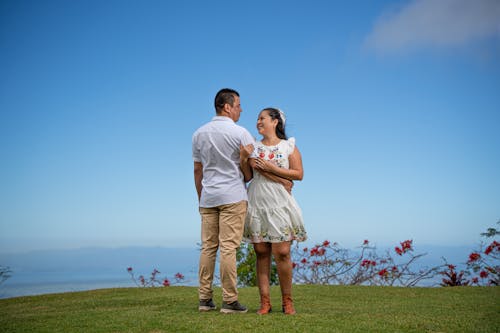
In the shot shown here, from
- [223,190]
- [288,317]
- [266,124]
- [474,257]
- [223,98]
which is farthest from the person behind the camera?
[474,257]

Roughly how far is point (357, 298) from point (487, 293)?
6.98ft

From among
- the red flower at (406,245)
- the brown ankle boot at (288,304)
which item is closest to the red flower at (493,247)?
the red flower at (406,245)

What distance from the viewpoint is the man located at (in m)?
4.74

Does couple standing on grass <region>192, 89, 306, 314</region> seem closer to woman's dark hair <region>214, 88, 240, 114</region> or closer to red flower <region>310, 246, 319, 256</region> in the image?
woman's dark hair <region>214, 88, 240, 114</region>

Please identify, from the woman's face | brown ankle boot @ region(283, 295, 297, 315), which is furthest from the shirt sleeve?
brown ankle boot @ region(283, 295, 297, 315)

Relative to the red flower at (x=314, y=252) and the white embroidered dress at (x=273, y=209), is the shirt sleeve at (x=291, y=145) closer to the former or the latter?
the white embroidered dress at (x=273, y=209)

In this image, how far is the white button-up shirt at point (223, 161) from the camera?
187 inches

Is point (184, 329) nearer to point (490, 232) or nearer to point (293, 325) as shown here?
point (293, 325)

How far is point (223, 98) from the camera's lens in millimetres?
4953

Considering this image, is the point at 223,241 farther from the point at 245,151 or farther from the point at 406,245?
the point at 406,245

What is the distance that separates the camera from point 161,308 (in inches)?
226

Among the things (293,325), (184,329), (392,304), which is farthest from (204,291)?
(392,304)

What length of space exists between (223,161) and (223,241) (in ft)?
2.58

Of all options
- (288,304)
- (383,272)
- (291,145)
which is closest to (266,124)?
(291,145)
